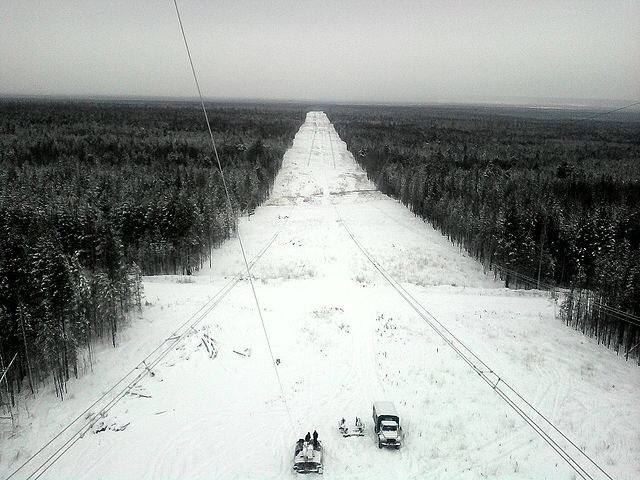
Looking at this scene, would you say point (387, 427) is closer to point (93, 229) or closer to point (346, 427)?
point (346, 427)

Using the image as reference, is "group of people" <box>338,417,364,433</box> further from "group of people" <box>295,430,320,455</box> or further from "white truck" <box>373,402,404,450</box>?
"group of people" <box>295,430,320,455</box>

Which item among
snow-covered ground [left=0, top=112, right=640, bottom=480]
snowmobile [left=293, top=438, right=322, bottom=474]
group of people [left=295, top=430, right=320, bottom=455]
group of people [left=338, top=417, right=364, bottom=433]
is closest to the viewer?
snowmobile [left=293, top=438, right=322, bottom=474]

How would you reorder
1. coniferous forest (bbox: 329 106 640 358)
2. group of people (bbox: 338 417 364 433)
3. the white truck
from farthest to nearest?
coniferous forest (bbox: 329 106 640 358), group of people (bbox: 338 417 364 433), the white truck

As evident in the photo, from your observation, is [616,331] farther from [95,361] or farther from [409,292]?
[95,361]

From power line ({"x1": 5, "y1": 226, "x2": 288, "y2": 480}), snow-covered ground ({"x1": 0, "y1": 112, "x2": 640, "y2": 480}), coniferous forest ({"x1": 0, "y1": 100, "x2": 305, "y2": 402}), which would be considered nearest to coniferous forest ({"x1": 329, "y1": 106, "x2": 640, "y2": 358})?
snow-covered ground ({"x1": 0, "y1": 112, "x2": 640, "y2": 480})

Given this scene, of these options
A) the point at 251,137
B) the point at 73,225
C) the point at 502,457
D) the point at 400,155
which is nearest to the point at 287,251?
the point at 73,225
